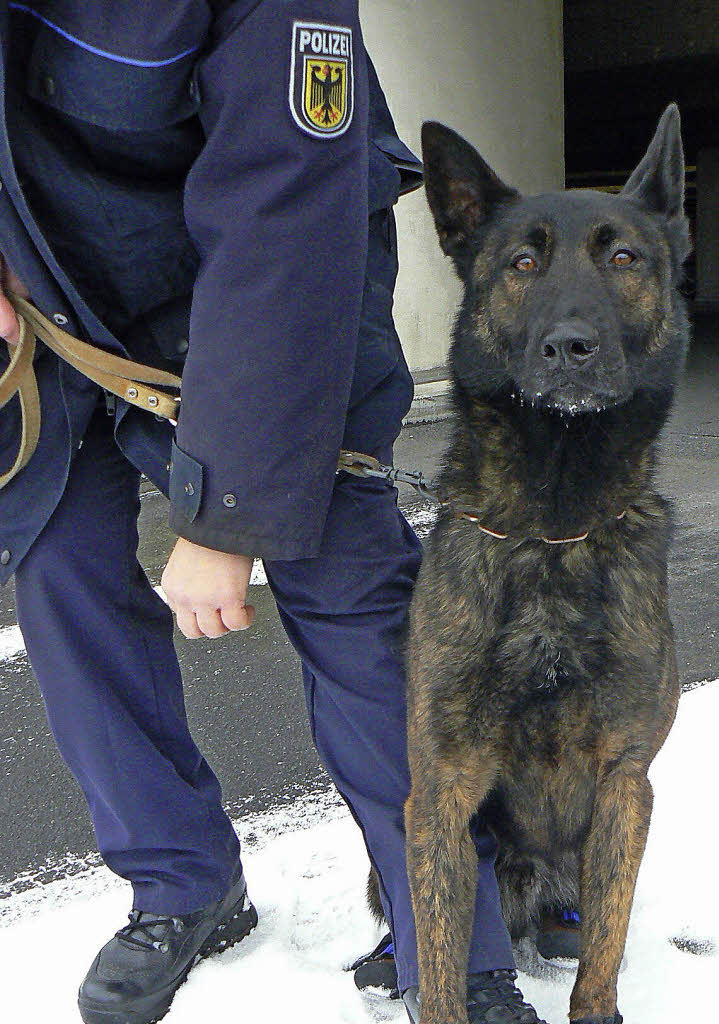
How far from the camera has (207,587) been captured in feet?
5.31

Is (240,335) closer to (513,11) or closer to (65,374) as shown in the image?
(65,374)

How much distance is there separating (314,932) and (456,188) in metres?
1.57

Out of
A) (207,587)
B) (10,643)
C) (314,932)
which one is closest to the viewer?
(207,587)

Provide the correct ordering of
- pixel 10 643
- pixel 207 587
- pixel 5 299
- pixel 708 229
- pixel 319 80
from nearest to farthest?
pixel 319 80 < pixel 207 587 < pixel 5 299 < pixel 10 643 < pixel 708 229

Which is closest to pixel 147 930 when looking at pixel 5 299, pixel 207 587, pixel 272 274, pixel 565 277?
pixel 207 587

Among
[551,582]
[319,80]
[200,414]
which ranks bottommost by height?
[551,582]

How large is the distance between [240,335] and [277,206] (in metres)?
0.19

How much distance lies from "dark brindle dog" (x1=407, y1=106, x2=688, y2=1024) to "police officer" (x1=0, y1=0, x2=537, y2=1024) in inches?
5.0

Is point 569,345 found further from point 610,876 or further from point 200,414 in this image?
point 610,876

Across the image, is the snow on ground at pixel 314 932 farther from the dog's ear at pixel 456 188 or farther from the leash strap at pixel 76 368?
the dog's ear at pixel 456 188

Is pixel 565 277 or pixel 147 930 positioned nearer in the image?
pixel 565 277

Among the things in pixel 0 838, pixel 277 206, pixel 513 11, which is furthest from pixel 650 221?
pixel 513 11

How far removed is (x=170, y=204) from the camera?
5.41 ft

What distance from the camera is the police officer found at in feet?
4.79
